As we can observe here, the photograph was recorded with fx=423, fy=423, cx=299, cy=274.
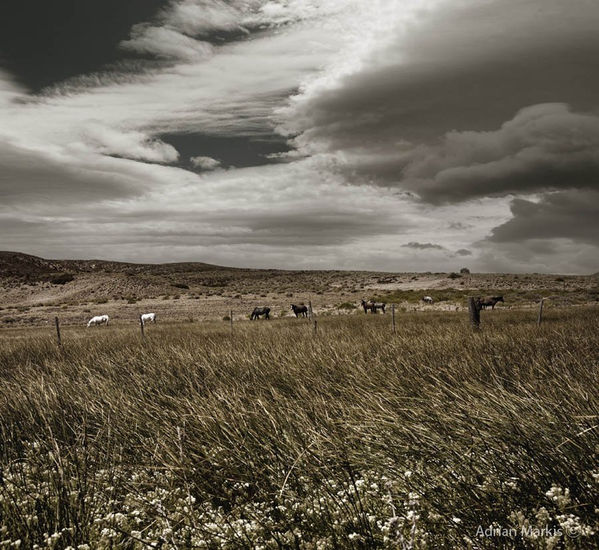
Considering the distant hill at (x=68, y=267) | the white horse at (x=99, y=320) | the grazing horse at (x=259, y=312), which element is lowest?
the white horse at (x=99, y=320)

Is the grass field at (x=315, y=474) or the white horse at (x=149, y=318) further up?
the grass field at (x=315, y=474)

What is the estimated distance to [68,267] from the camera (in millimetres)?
101562

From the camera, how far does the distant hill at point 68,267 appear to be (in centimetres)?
7812

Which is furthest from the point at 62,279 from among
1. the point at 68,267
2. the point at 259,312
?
the point at 259,312

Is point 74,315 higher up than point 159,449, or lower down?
lower down

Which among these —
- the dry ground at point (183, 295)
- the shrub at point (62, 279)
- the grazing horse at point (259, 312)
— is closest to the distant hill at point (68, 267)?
the dry ground at point (183, 295)

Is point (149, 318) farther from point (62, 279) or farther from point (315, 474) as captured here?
point (62, 279)

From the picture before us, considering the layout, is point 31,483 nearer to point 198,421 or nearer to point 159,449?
point 159,449

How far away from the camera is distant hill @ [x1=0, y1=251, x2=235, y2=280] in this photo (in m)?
78.1

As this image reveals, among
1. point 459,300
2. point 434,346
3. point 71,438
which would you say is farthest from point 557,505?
point 459,300

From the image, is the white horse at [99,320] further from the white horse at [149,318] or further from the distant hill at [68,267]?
the distant hill at [68,267]

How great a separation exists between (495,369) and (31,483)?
6856mm

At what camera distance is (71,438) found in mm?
5199

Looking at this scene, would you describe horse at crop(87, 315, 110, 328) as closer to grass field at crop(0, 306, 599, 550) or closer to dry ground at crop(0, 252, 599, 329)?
→ dry ground at crop(0, 252, 599, 329)
